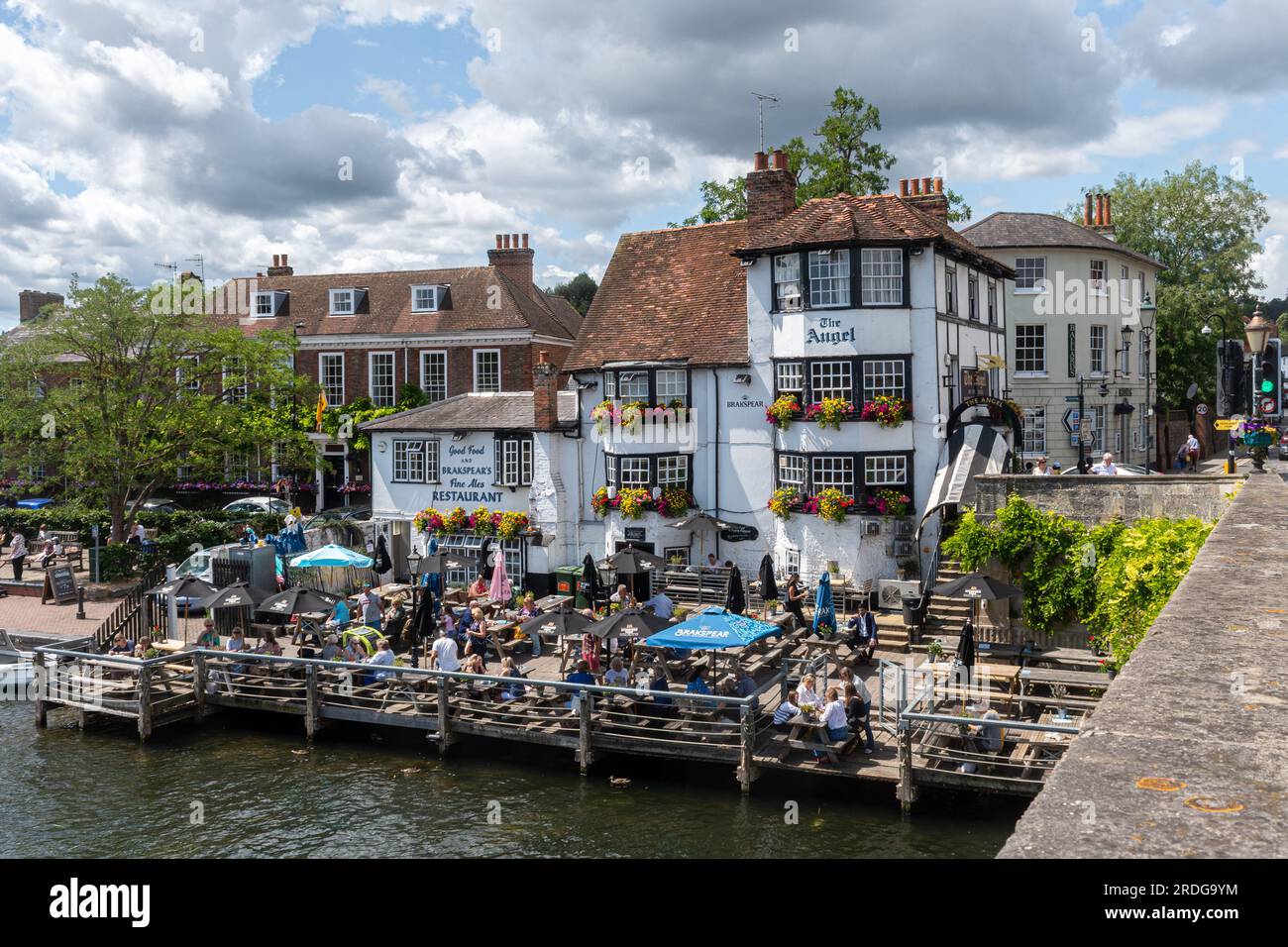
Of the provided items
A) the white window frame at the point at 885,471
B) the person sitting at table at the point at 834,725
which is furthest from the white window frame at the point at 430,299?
the person sitting at table at the point at 834,725

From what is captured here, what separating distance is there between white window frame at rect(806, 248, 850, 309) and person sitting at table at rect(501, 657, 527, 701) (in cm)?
1431

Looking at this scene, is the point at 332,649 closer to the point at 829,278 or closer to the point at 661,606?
the point at 661,606

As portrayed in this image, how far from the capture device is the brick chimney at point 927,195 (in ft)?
116

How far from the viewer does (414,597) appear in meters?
29.2

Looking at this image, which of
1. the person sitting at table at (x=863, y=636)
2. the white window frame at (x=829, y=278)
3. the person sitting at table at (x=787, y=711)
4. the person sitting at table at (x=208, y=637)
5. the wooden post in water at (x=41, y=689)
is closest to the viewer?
the person sitting at table at (x=787, y=711)

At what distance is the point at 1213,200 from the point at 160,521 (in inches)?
2131

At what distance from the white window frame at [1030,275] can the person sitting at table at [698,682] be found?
26.7 metres

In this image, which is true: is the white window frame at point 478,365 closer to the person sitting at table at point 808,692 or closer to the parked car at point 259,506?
the parked car at point 259,506

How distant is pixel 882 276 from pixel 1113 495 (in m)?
10.1

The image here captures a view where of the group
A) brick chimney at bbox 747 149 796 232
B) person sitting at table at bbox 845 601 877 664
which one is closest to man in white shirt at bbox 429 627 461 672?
person sitting at table at bbox 845 601 877 664

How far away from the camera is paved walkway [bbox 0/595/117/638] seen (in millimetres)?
29225

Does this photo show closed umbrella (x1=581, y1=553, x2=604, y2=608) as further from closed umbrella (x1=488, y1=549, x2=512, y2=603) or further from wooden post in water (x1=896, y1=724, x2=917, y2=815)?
wooden post in water (x1=896, y1=724, x2=917, y2=815)

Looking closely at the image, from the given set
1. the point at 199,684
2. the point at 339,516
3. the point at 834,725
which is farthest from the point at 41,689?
the point at 339,516
